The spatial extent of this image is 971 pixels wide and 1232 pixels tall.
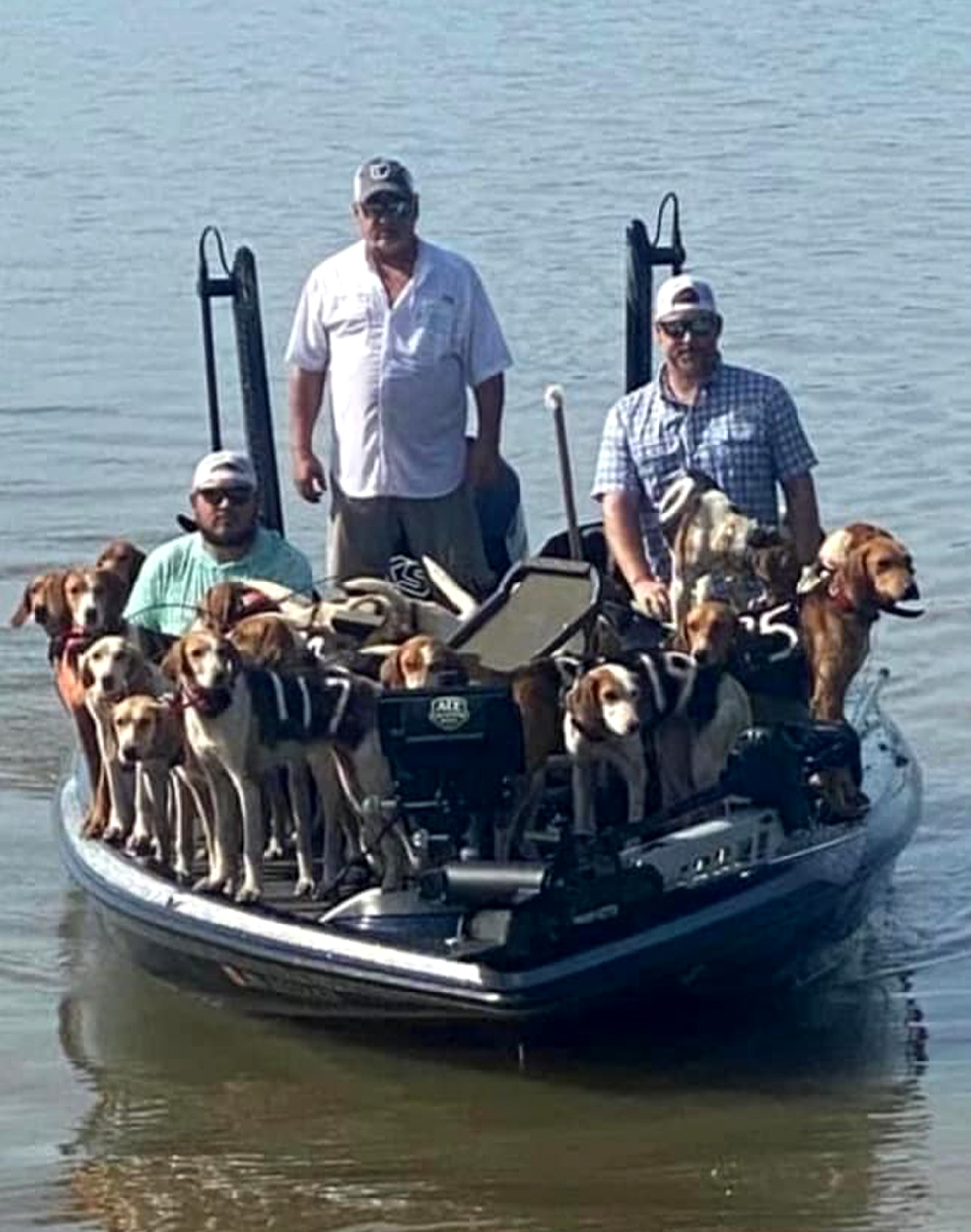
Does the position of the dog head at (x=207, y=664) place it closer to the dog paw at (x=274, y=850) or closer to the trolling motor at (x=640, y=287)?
the dog paw at (x=274, y=850)

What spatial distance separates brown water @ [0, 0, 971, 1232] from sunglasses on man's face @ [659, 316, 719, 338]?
1.93 metres

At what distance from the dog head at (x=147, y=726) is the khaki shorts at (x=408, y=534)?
1765 millimetres

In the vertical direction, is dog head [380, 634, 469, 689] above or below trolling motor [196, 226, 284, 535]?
below

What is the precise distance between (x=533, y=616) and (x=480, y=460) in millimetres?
1512

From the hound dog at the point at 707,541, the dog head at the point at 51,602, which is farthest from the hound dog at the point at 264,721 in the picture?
the hound dog at the point at 707,541

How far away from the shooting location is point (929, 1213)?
868 centimetres

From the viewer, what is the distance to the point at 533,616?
9859 millimetres

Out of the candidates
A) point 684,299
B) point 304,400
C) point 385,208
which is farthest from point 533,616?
point 304,400

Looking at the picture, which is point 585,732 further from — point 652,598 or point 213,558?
point 213,558

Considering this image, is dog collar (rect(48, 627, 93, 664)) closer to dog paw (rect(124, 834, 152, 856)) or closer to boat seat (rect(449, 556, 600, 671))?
dog paw (rect(124, 834, 152, 856))

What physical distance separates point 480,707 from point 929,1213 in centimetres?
169

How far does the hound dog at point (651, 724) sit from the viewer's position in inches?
365

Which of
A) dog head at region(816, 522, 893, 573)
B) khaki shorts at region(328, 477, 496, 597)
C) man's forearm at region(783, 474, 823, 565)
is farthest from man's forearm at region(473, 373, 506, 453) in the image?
dog head at region(816, 522, 893, 573)

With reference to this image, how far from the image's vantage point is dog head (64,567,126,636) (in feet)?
33.0
